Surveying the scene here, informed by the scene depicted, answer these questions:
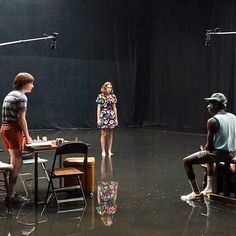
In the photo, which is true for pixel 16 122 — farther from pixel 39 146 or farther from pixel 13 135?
pixel 39 146

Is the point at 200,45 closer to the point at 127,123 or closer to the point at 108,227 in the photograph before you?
the point at 127,123

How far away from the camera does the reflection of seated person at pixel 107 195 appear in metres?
5.21

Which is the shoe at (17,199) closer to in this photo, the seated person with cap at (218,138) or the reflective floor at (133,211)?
the reflective floor at (133,211)

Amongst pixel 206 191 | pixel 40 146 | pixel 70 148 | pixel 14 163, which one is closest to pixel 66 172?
pixel 70 148

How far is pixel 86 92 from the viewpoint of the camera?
47.7ft

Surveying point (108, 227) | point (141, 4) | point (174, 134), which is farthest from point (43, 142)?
point (141, 4)

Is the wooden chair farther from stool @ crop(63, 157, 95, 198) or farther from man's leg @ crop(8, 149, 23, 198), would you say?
man's leg @ crop(8, 149, 23, 198)

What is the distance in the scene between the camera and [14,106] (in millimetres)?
5438

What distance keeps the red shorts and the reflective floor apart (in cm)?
70

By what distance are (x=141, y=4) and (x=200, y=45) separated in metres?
2.61

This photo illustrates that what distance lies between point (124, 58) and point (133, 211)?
402 inches

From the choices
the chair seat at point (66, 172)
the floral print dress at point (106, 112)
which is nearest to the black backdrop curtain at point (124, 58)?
the floral print dress at point (106, 112)

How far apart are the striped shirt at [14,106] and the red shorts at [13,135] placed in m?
0.07

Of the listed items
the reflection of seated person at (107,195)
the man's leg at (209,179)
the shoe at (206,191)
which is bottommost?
the reflection of seated person at (107,195)
